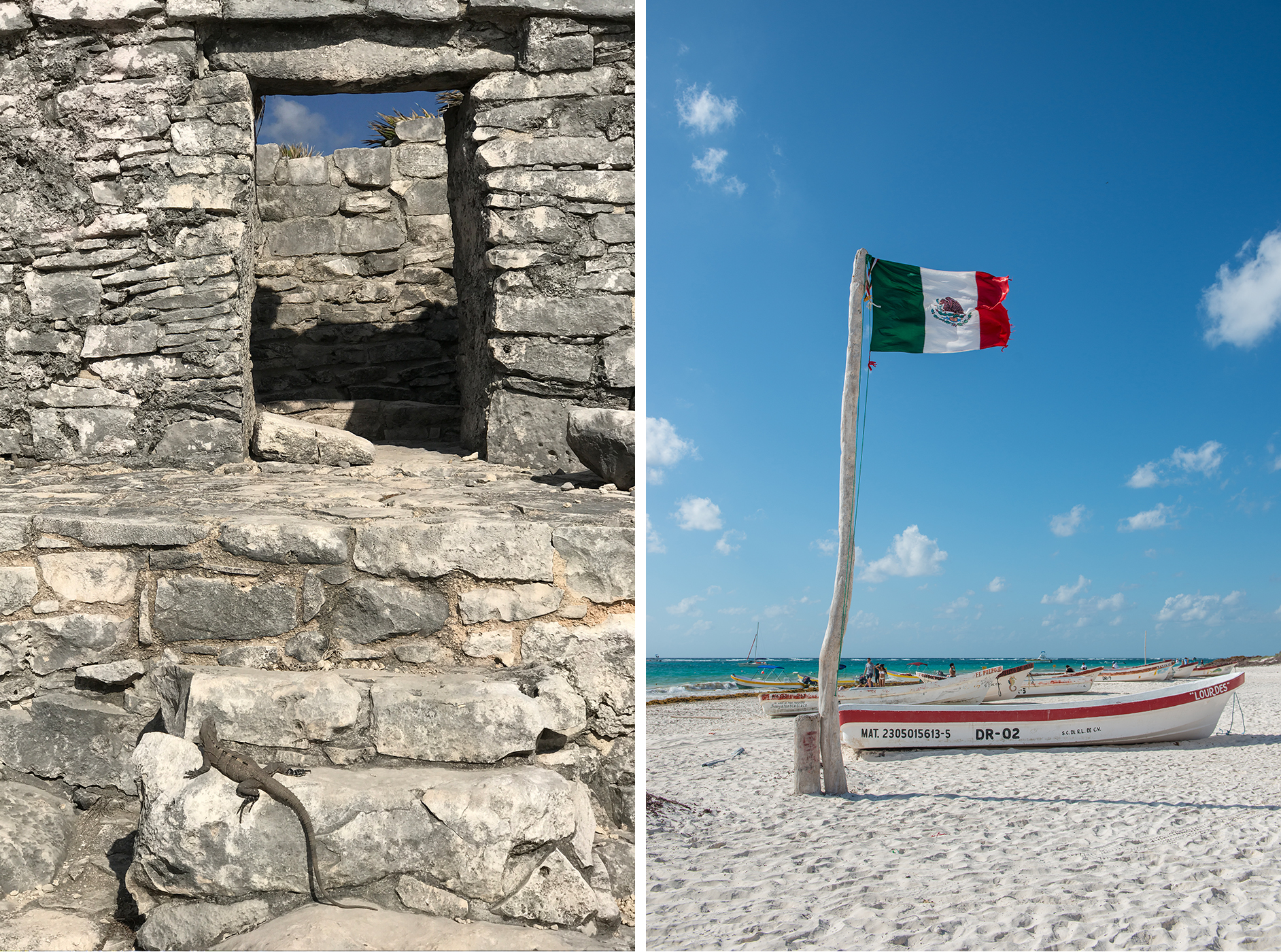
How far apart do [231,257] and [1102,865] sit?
5761 mm

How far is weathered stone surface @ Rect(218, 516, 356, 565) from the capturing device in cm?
276

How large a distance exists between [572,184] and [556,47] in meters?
0.71

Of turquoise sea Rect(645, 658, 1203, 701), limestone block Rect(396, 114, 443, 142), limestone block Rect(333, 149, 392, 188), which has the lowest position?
turquoise sea Rect(645, 658, 1203, 701)

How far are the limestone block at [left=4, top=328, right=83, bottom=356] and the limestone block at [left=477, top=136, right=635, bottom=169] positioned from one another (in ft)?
7.14

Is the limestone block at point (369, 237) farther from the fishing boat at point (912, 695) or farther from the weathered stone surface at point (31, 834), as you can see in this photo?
the fishing boat at point (912, 695)

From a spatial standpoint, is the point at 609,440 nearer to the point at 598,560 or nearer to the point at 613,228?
the point at 598,560

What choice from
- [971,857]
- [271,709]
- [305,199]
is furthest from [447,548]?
[305,199]

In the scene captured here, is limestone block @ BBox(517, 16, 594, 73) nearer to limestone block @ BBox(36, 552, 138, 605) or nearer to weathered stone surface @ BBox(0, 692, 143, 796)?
limestone block @ BBox(36, 552, 138, 605)

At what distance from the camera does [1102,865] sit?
15.1ft

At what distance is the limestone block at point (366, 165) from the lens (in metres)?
6.01

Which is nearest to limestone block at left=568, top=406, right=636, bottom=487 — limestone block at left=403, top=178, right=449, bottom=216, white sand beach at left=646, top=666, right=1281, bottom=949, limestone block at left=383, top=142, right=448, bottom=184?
white sand beach at left=646, top=666, right=1281, bottom=949

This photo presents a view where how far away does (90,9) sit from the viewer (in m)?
3.90

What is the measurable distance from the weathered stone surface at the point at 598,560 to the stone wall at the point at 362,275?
11.4 feet

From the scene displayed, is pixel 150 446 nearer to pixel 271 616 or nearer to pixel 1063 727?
pixel 271 616
